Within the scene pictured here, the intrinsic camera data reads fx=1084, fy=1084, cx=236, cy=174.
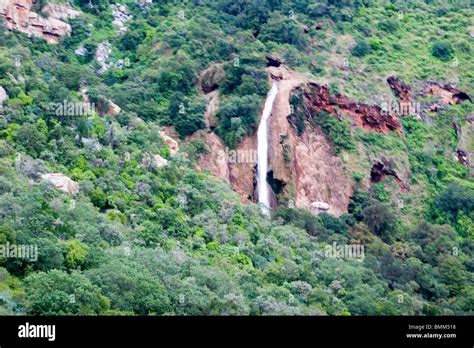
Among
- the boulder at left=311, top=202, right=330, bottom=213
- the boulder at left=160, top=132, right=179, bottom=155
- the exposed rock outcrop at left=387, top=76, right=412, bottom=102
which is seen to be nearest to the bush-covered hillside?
the boulder at left=160, top=132, right=179, bottom=155

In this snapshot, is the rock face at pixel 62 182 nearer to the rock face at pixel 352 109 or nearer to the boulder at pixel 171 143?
the boulder at pixel 171 143

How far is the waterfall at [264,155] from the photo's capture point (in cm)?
6309

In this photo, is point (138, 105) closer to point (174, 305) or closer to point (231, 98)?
point (231, 98)

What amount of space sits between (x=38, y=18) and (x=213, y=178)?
17004 mm

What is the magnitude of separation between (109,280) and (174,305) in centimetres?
265

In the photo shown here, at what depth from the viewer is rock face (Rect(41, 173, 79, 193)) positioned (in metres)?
47.1

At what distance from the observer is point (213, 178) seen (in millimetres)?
60312

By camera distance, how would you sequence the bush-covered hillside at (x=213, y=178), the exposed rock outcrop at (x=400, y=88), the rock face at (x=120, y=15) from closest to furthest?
the bush-covered hillside at (x=213, y=178)
the exposed rock outcrop at (x=400, y=88)
the rock face at (x=120, y=15)

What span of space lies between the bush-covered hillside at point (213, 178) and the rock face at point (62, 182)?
13.8 inches

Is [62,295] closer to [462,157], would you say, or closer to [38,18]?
[38,18]

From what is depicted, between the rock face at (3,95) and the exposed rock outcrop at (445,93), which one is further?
the exposed rock outcrop at (445,93)

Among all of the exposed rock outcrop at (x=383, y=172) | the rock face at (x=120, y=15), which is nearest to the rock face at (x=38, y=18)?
the rock face at (x=120, y=15)

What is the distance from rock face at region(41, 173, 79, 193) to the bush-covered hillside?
0.35m
